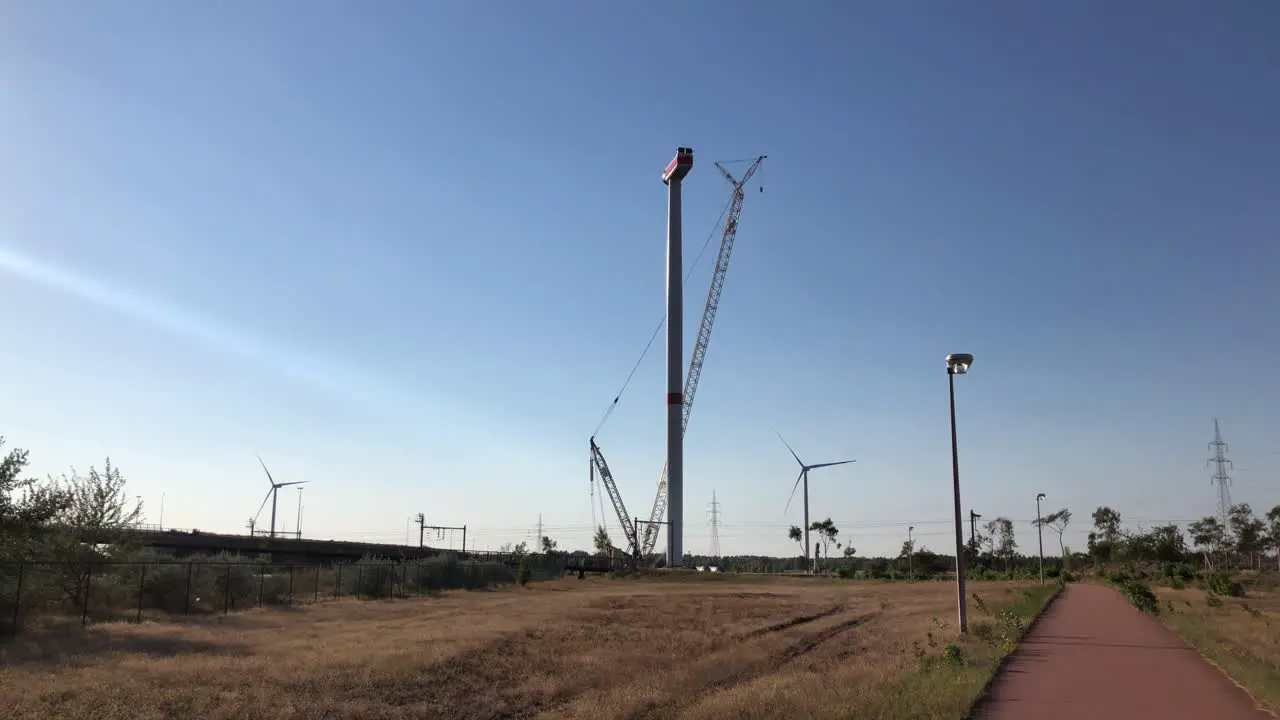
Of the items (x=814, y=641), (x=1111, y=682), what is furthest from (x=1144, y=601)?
(x=1111, y=682)

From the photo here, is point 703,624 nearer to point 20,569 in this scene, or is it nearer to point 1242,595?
point 20,569

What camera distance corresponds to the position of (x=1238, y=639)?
3284 centimetres

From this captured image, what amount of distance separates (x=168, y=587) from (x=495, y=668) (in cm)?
2766

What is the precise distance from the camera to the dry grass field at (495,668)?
834 inches

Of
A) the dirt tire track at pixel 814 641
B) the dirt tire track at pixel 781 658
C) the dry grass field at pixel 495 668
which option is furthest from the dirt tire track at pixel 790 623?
the dirt tire track at pixel 814 641

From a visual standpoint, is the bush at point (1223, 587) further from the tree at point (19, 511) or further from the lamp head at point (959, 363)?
the tree at point (19, 511)

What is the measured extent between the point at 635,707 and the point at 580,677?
552cm

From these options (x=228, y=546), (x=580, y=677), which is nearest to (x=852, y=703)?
(x=580, y=677)

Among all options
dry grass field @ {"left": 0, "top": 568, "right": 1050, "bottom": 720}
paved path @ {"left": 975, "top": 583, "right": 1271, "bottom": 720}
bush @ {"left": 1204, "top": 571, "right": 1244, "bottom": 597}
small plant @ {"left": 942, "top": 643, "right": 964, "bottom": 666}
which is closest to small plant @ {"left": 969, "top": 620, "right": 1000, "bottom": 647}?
dry grass field @ {"left": 0, "top": 568, "right": 1050, "bottom": 720}

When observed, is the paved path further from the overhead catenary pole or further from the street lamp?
the overhead catenary pole

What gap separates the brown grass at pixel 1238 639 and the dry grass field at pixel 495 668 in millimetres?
5729

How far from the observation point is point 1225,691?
20.7 meters

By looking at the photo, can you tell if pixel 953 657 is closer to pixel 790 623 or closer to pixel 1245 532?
pixel 790 623

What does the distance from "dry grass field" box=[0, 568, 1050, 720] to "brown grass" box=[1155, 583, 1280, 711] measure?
573 cm
